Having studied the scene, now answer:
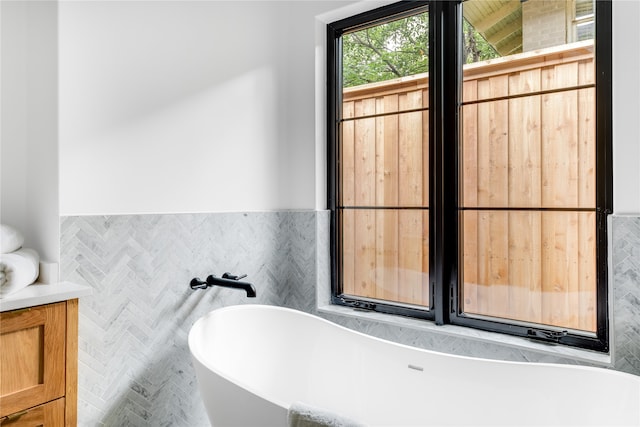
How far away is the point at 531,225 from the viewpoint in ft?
5.88

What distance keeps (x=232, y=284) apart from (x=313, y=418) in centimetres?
88

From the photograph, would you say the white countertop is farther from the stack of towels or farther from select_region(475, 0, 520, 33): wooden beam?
select_region(475, 0, 520, 33): wooden beam

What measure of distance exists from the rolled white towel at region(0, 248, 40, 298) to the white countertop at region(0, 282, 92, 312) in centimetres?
2

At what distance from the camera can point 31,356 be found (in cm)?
127

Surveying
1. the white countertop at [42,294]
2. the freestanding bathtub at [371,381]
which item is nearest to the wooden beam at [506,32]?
the freestanding bathtub at [371,381]

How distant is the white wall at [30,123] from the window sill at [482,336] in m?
1.44

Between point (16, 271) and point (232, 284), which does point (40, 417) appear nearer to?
point (16, 271)

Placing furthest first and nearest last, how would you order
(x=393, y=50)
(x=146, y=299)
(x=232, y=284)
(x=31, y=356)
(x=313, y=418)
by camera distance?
(x=393, y=50) → (x=232, y=284) → (x=146, y=299) → (x=31, y=356) → (x=313, y=418)

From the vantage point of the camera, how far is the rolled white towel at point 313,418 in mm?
1047

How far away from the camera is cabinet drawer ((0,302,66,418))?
3.98 feet

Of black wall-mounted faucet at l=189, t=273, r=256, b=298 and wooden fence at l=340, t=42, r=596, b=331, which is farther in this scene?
black wall-mounted faucet at l=189, t=273, r=256, b=298

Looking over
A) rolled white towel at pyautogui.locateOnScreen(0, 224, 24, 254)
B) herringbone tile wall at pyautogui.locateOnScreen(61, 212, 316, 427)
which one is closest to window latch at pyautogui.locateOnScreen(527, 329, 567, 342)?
herringbone tile wall at pyautogui.locateOnScreen(61, 212, 316, 427)

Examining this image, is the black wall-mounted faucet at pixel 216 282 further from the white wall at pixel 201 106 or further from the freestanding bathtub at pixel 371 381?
the white wall at pixel 201 106

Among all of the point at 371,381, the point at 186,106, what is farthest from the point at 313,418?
the point at 186,106
